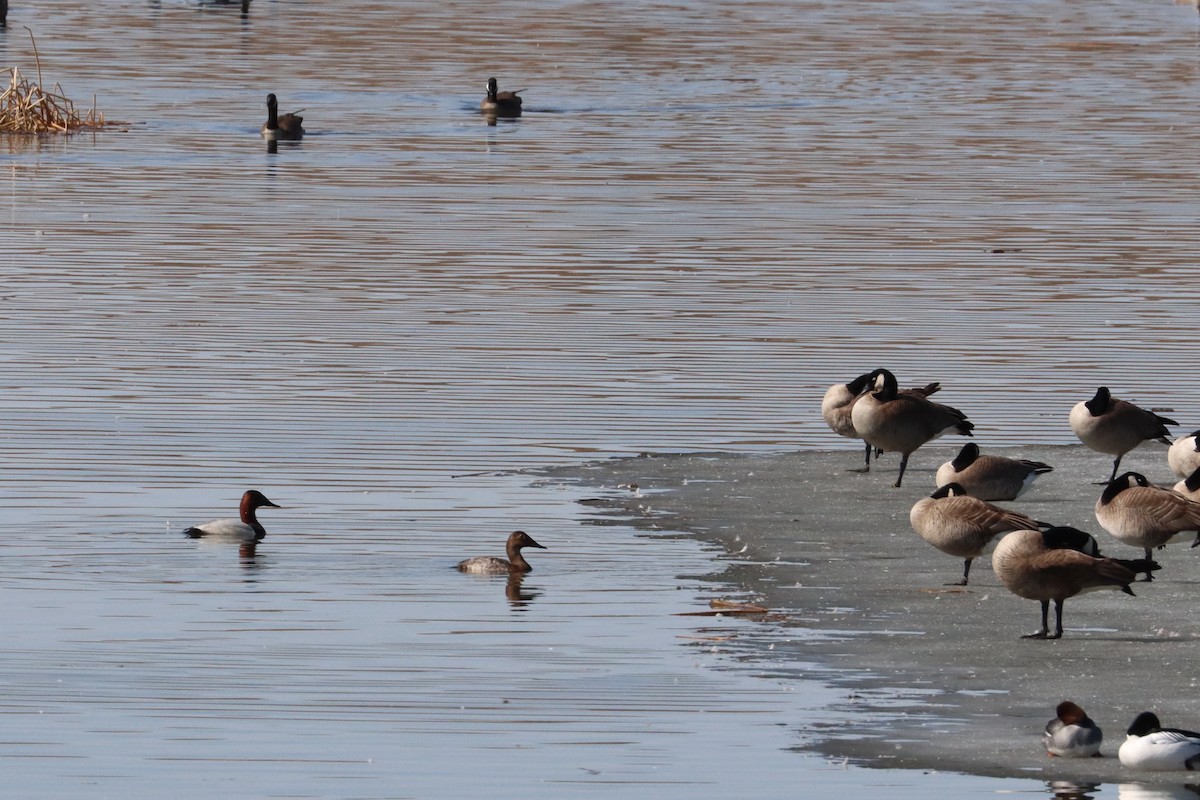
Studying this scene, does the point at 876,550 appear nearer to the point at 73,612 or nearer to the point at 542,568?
the point at 542,568

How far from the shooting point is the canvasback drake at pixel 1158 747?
10359 millimetres

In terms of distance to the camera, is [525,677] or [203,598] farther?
[203,598]

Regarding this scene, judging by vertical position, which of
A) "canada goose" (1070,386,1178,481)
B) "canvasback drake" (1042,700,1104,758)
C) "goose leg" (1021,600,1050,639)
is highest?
"canada goose" (1070,386,1178,481)

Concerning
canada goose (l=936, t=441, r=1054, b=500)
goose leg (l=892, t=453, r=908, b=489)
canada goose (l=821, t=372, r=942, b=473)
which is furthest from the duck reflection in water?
canada goose (l=821, t=372, r=942, b=473)

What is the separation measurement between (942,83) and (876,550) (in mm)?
52451

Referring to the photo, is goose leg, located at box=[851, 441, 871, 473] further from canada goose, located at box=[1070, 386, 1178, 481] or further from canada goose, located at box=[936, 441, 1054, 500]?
canada goose, located at box=[936, 441, 1054, 500]

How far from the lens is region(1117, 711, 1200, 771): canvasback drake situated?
34.0 ft

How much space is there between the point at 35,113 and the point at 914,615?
3647 centimetres

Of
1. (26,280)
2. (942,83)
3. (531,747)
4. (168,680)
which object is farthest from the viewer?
(942,83)

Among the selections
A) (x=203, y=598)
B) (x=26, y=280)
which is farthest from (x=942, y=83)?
(x=203, y=598)

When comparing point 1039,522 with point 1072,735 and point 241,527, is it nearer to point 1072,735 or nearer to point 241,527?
point 1072,735

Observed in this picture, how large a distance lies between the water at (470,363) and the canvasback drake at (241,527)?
22 cm

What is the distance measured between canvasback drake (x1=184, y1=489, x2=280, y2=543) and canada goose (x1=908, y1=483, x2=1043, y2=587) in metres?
4.08

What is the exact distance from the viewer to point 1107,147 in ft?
162
